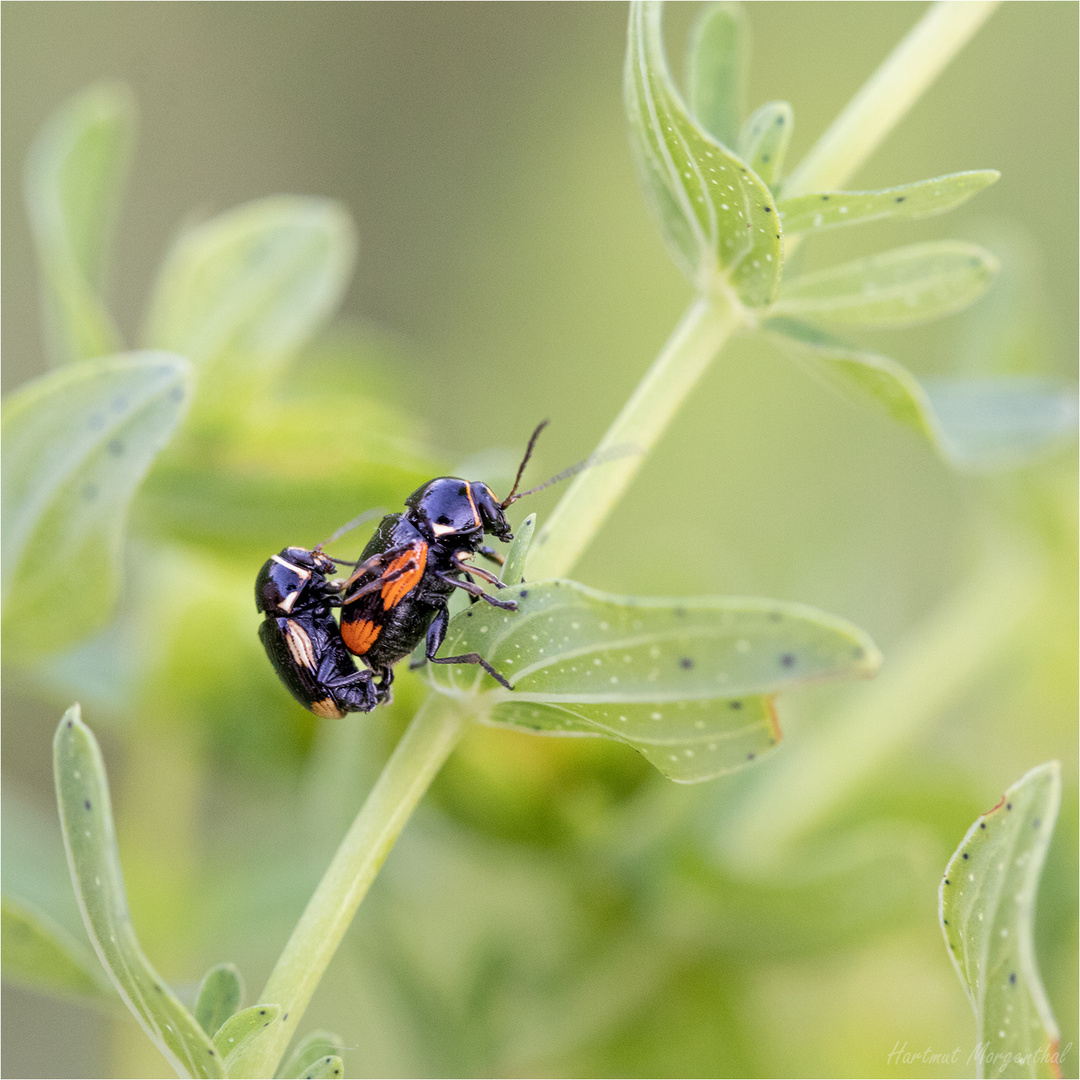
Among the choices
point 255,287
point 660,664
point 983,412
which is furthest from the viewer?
point 255,287

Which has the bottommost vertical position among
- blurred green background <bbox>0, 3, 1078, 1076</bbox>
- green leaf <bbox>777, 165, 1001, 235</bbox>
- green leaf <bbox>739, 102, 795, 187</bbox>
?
blurred green background <bbox>0, 3, 1078, 1076</bbox>

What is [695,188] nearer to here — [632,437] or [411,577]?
[632,437]

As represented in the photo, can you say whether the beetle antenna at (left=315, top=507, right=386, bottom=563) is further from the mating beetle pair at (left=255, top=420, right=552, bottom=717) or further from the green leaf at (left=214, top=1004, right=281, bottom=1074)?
the green leaf at (left=214, top=1004, right=281, bottom=1074)

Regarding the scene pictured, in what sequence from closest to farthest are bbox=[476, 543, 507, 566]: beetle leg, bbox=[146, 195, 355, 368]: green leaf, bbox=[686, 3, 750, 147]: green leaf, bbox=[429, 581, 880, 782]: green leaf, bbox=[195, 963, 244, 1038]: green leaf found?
bbox=[429, 581, 880, 782]: green leaf
bbox=[195, 963, 244, 1038]: green leaf
bbox=[686, 3, 750, 147]: green leaf
bbox=[476, 543, 507, 566]: beetle leg
bbox=[146, 195, 355, 368]: green leaf

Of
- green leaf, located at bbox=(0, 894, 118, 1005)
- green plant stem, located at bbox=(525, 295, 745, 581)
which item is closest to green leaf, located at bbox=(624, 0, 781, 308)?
green plant stem, located at bbox=(525, 295, 745, 581)

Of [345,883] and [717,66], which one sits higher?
[717,66]

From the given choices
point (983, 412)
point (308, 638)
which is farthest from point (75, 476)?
point (983, 412)
